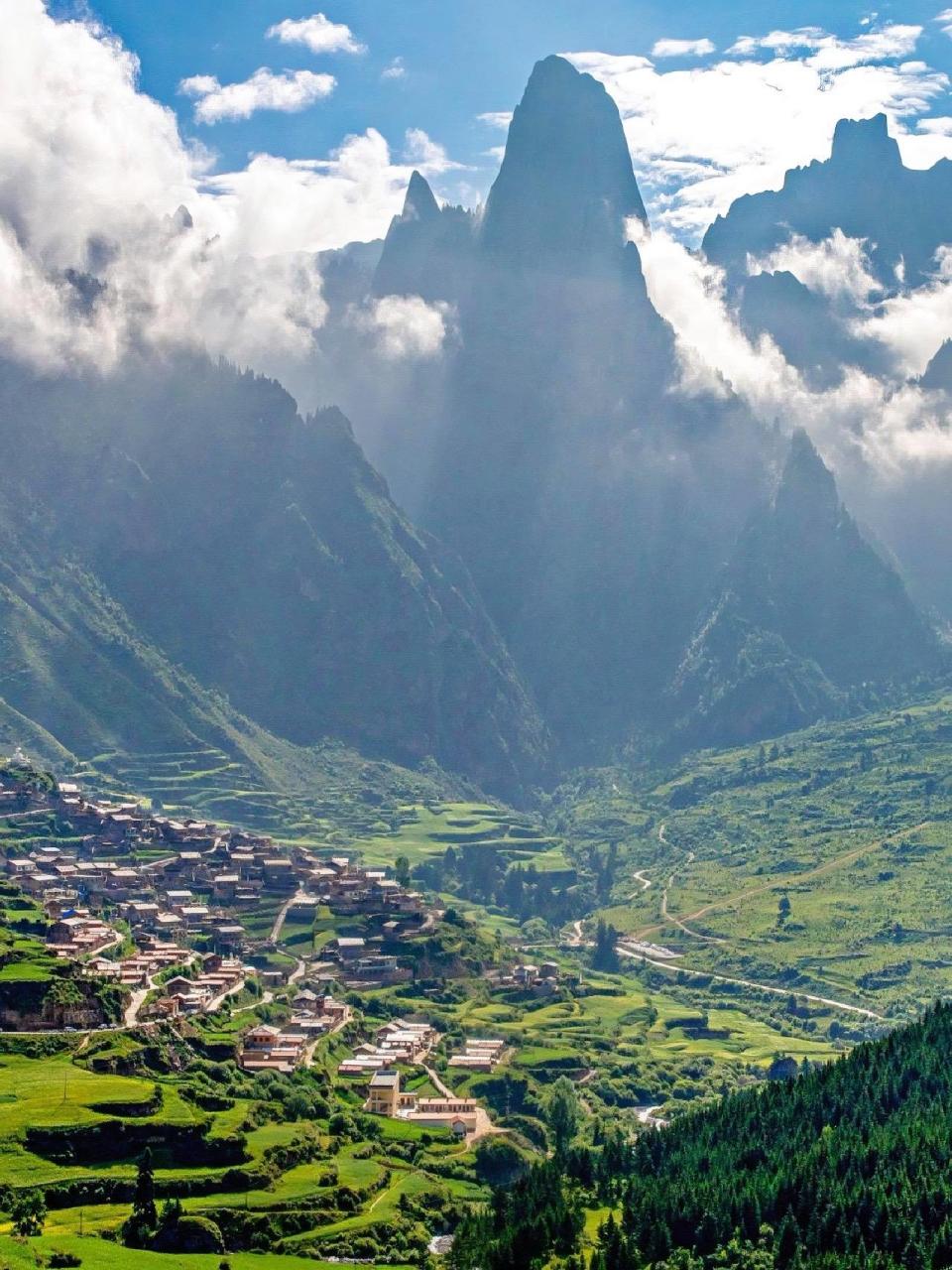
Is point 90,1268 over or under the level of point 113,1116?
under

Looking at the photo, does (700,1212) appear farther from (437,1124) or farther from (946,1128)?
(437,1124)

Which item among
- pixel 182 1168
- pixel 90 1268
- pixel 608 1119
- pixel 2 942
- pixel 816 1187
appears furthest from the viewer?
pixel 608 1119

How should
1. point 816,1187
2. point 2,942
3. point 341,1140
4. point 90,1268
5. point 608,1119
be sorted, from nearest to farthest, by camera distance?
point 90,1268
point 816,1187
point 341,1140
point 2,942
point 608,1119

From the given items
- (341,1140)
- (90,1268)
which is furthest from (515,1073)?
(90,1268)

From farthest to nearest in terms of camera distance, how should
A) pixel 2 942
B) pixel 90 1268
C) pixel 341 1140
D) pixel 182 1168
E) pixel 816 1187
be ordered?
1. pixel 2 942
2. pixel 341 1140
3. pixel 182 1168
4. pixel 816 1187
5. pixel 90 1268

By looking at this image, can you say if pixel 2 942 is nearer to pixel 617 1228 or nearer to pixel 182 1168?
pixel 182 1168

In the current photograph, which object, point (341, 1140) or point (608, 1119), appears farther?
point (608, 1119)

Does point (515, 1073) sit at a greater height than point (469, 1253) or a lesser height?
greater

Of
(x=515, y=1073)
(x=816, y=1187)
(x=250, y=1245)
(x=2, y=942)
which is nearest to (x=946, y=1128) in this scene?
Result: (x=816, y=1187)

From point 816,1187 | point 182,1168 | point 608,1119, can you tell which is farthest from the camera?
point 608,1119

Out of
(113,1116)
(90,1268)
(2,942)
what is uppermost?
(2,942)
